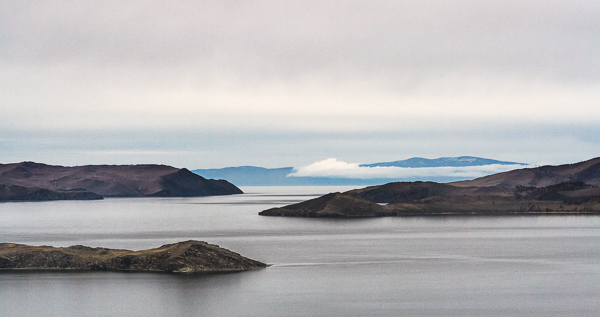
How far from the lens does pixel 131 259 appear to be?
48.7m

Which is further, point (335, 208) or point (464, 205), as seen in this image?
point (464, 205)

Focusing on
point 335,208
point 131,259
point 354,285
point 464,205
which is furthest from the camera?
point 464,205

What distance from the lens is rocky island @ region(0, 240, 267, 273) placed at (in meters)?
47.7

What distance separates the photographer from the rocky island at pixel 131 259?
4766 centimetres

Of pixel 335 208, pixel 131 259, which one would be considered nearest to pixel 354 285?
pixel 131 259

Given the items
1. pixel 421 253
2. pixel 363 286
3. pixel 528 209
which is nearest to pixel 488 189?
pixel 528 209

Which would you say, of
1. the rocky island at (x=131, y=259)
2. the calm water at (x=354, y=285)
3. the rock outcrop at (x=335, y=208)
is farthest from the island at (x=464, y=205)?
the rocky island at (x=131, y=259)

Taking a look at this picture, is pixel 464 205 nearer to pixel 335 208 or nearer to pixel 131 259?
pixel 335 208

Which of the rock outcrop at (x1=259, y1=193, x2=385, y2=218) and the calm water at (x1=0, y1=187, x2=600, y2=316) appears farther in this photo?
the rock outcrop at (x1=259, y1=193, x2=385, y2=218)

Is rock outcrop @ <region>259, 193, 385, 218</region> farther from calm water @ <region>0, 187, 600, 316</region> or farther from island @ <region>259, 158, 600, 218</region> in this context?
calm water @ <region>0, 187, 600, 316</region>

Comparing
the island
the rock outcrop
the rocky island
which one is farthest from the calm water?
the island

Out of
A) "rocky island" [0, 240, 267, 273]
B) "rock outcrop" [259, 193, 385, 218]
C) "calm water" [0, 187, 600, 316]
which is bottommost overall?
"calm water" [0, 187, 600, 316]

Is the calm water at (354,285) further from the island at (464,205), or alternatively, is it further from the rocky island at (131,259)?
the island at (464,205)

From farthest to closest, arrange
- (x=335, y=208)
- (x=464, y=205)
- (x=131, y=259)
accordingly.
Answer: (x=464, y=205) < (x=335, y=208) < (x=131, y=259)
